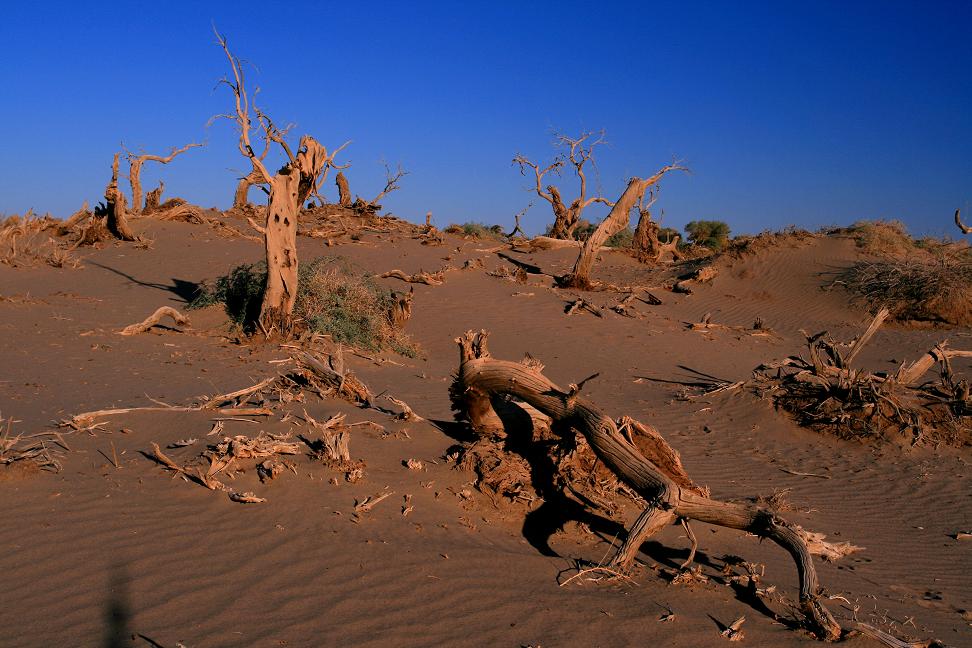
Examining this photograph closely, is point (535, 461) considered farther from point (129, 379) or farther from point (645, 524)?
point (129, 379)

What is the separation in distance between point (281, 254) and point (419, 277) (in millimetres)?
6192

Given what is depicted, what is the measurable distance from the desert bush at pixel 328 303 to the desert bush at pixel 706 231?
957 inches

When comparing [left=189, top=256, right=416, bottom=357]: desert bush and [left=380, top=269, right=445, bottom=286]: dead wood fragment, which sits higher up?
[left=380, top=269, right=445, bottom=286]: dead wood fragment

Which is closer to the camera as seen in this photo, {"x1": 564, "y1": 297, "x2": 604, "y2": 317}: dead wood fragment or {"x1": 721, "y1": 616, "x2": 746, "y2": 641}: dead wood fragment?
{"x1": 721, "y1": 616, "x2": 746, "y2": 641}: dead wood fragment

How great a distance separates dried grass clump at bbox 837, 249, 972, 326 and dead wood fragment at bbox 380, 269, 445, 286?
972 cm

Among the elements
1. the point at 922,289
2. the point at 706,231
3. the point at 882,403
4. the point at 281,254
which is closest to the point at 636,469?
the point at 882,403

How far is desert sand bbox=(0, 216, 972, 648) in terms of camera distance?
3.46 metres

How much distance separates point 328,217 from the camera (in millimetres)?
22516

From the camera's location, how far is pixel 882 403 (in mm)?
8141

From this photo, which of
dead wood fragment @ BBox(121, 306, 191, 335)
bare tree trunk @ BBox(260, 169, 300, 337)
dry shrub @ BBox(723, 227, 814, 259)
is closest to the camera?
bare tree trunk @ BBox(260, 169, 300, 337)

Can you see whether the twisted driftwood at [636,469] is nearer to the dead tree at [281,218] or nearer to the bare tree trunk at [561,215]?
the dead tree at [281,218]

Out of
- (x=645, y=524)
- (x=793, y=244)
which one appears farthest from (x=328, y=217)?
(x=645, y=524)

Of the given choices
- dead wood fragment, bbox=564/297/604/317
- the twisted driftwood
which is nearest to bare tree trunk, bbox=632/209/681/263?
dead wood fragment, bbox=564/297/604/317

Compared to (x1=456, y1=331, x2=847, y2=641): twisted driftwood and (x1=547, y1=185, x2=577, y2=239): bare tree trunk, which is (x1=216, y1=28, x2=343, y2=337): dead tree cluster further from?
(x1=547, y1=185, x2=577, y2=239): bare tree trunk
